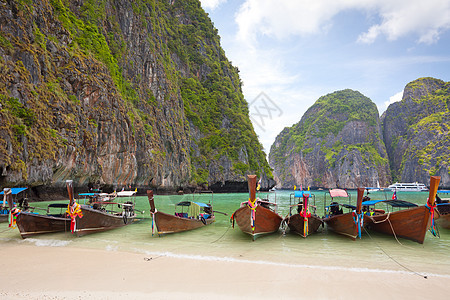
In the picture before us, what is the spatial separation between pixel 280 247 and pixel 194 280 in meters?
5.22

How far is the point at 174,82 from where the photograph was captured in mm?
58781

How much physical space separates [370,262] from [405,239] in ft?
16.2

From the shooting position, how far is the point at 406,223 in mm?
11672

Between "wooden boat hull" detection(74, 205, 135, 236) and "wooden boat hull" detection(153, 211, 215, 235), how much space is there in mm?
3047

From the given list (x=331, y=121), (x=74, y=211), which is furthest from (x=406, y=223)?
(x=331, y=121)

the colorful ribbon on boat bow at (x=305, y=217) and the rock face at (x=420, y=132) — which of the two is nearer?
the colorful ribbon on boat bow at (x=305, y=217)

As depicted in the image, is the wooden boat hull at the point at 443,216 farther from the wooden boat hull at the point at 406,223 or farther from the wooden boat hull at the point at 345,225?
the wooden boat hull at the point at 345,225

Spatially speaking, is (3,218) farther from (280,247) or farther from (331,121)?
(331,121)

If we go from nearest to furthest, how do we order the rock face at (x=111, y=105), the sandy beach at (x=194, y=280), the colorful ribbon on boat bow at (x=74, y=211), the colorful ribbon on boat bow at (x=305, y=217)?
1. the sandy beach at (x=194, y=280)
2. the colorful ribbon on boat bow at (x=74, y=211)
3. the colorful ribbon on boat bow at (x=305, y=217)
4. the rock face at (x=111, y=105)

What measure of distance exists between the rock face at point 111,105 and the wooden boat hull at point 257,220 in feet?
59.4

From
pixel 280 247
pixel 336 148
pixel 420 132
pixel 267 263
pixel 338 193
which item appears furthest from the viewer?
pixel 336 148

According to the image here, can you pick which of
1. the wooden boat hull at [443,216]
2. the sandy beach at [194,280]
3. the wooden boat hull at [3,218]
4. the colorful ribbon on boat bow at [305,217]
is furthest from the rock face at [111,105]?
the wooden boat hull at [443,216]

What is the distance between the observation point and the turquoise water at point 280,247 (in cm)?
884

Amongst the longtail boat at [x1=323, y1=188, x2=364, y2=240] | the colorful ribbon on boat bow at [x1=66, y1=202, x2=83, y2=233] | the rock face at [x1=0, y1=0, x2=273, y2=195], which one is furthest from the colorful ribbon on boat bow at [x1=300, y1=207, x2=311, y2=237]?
the rock face at [x1=0, y1=0, x2=273, y2=195]
